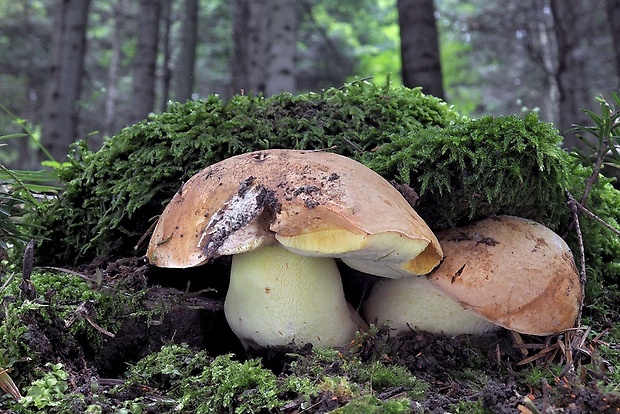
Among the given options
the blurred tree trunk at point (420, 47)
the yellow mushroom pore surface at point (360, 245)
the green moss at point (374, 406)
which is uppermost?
the blurred tree trunk at point (420, 47)

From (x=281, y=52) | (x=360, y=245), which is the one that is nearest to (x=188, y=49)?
(x=281, y=52)

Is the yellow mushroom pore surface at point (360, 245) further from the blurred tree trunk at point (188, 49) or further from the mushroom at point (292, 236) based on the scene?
the blurred tree trunk at point (188, 49)

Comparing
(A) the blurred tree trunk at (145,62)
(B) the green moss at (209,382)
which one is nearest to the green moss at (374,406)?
(B) the green moss at (209,382)

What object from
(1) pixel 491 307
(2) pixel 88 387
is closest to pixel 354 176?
(1) pixel 491 307

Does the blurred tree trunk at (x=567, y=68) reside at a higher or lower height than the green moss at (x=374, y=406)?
higher

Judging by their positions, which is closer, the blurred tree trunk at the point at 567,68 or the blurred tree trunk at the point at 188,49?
the blurred tree trunk at the point at 567,68

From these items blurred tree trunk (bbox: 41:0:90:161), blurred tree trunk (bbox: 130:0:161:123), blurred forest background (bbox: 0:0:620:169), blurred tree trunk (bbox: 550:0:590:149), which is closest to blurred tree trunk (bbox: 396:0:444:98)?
blurred forest background (bbox: 0:0:620:169)

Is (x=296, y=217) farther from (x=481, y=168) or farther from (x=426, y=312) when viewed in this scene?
(x=481, y=168)
